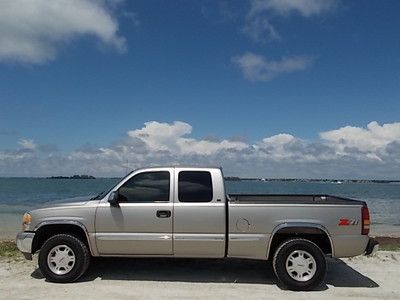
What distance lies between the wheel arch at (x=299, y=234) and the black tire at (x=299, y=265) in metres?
0.14

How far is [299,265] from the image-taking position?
7.22m

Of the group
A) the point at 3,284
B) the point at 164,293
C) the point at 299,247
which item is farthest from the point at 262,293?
the point at 3,284

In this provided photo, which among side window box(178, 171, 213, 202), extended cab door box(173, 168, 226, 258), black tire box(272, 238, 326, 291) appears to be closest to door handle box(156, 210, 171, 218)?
extended cab door box(173, 168, 226, 258)

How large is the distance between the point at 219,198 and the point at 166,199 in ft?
2.78

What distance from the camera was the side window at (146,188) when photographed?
7.45 metres

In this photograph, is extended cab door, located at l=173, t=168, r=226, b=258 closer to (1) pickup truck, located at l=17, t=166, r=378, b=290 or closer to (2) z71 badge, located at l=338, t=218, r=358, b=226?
(1) pickup truck, located at l=17, t=166, r=378, b=290

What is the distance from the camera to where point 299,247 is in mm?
7199

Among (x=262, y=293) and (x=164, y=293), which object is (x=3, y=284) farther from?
(x=262, y=293)

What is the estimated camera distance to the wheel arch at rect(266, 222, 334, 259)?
7.18m

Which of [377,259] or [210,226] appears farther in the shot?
[377,259]

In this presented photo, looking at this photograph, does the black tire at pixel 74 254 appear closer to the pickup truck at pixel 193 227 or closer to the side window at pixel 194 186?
the pickup truck at pixel 193 227

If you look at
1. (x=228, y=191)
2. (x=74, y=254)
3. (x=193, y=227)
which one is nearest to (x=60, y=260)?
(x=74, y=254)

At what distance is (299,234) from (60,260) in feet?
12.6

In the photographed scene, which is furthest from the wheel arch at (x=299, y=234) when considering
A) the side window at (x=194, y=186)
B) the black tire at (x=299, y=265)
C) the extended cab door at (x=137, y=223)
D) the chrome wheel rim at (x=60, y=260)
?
the chrome wheel rim at (x=60, y=260)
